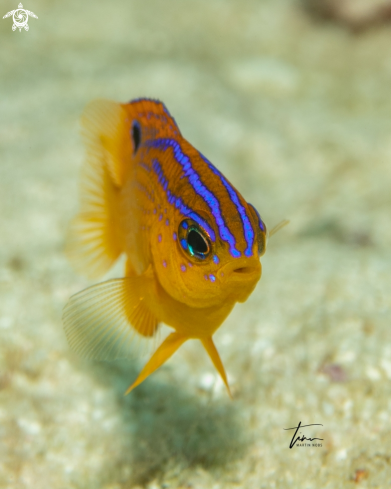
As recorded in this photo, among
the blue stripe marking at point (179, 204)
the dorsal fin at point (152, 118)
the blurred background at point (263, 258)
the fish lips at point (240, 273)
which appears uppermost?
the dorsal fin at point (152, 118)

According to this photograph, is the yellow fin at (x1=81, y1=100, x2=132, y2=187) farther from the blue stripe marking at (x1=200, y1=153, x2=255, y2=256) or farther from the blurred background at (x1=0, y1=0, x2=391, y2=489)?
the blurred background at (x1=0, y1=0, x2=391, y2=489)

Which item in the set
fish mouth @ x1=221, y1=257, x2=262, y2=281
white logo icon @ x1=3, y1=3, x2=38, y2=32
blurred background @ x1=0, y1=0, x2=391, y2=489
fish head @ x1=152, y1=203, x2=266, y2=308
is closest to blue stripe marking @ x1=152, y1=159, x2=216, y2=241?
fish head @ x1=152, y1=203, x2=266, y2=308

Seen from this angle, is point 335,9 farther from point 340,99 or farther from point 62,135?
point 62,135

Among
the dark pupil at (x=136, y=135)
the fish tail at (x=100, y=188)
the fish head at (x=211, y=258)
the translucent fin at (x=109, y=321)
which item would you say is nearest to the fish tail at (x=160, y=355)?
the translucent fin at (x=109, y=321)

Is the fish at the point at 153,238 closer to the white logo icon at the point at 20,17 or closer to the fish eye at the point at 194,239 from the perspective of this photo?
the fish eye at the point at 194,239

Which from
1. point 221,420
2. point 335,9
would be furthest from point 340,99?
point 221,420

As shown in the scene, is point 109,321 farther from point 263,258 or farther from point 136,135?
point 263,258

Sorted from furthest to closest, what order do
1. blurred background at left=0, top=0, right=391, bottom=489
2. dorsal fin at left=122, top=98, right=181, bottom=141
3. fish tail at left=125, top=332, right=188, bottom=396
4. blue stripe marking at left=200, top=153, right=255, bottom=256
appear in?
1. blurred background at left=0, top=0, right=391, bottom=489
2. dorsal fin at left=122, top=98, right=181, bottom=141
3. fish tail at left=125, top=332, right=188, bottom=396
4. blue stripe marking at left=200, top=153, right=255, bottom=256
